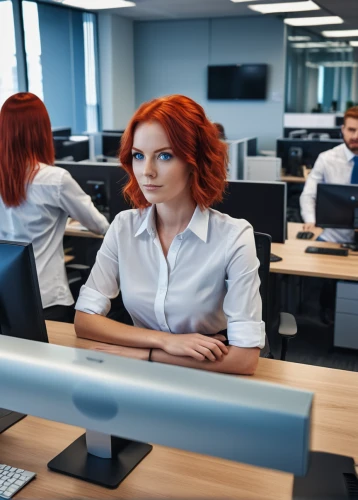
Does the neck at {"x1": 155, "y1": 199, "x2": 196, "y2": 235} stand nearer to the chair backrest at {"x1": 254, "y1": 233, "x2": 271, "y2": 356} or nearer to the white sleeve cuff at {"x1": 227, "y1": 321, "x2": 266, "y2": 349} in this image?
the white sleeve cuff at {"x1": 227, "y1": 321, "x2": 266, "y2": 349}

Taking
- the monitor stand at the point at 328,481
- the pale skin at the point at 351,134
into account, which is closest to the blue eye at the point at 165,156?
the monitor stand at the point at 328,481

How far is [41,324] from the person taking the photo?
4.40 ft

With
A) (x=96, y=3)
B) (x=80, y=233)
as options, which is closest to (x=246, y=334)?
(x=80, y=233)

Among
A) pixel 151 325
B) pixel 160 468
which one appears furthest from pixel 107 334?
pixel 160 468

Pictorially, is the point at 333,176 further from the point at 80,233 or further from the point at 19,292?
the point at 19,292

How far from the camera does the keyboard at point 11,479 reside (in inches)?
43.0

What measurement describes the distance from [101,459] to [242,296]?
578mm

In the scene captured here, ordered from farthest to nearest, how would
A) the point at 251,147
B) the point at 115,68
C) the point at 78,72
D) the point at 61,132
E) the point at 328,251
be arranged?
the point at 115,68, the point at 78,72, the point at 251,147, the point at 61,132, the point at 328,251

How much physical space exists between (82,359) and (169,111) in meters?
0.97

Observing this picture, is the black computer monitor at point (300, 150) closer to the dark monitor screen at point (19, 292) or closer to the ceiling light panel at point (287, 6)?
the ceiling light panel at point (287, 6)

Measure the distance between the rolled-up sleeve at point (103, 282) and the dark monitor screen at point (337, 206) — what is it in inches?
79.0

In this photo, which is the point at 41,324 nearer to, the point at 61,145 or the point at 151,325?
the point at 151,325

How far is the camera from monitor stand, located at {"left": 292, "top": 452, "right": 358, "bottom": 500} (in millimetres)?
964

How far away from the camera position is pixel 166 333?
160 cm
